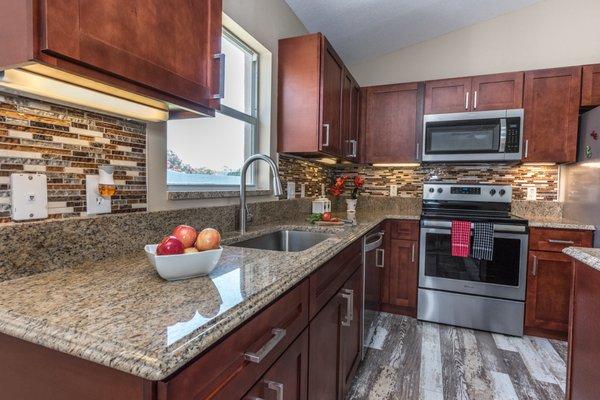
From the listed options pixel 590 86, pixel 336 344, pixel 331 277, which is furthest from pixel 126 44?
pixel 590 86

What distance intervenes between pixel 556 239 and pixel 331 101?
6.40 ft

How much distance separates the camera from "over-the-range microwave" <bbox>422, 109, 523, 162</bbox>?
2602mm

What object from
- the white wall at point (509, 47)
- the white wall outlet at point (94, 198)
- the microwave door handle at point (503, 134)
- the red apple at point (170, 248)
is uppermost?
the white wall at point (509, 47)

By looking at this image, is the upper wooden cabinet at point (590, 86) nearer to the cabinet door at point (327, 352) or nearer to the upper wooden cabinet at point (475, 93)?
the upper wooden cabinet at point (475, 93)

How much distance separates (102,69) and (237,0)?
4.50ft

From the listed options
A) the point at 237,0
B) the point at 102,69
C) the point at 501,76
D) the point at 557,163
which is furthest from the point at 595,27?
the point at 102,69

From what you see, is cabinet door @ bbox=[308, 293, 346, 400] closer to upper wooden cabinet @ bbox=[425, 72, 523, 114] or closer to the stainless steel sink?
the stainless steel sink

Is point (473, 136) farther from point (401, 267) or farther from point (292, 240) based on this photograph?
point (292, 240)

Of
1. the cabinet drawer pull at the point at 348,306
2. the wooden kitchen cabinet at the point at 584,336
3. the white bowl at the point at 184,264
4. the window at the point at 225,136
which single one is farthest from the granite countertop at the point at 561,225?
the white bowl at the point at 184,264

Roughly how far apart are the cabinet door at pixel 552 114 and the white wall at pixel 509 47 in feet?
1.36

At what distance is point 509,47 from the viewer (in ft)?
9.68

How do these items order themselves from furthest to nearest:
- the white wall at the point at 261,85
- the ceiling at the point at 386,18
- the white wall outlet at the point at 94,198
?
the ceiling at the point at 386,18
the white wall at the point at 261,85
the white wall outlet at the point at 94,198

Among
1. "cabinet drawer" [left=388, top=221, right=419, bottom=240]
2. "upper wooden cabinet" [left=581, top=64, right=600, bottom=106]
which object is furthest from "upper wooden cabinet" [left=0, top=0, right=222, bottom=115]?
"upper wooden cabinet" [left=581, top=64, right=600, bottom=106]

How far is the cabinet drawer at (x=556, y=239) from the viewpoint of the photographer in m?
2.30
